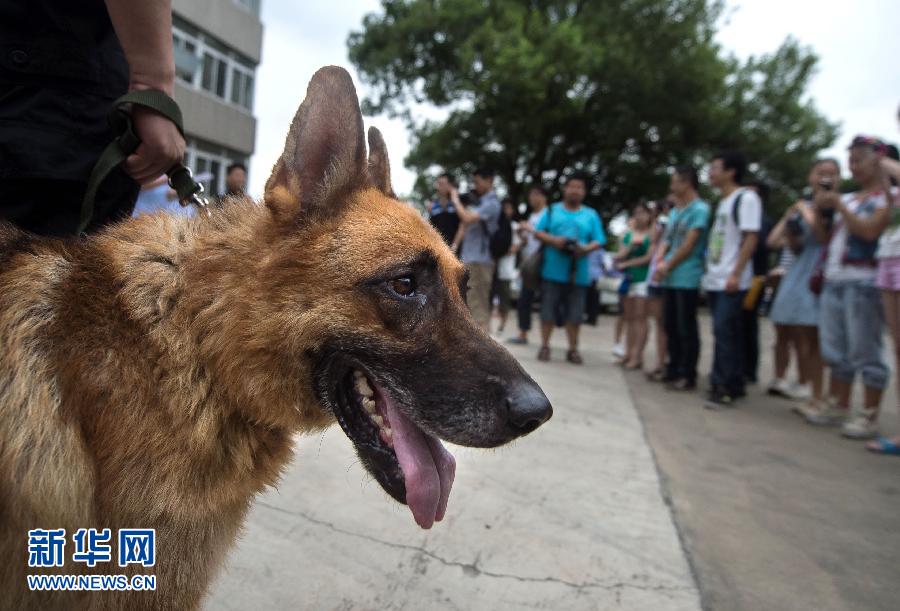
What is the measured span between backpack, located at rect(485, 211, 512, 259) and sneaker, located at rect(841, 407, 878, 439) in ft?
13.8

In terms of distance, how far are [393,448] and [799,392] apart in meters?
6.76

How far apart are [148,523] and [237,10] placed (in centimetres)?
2603

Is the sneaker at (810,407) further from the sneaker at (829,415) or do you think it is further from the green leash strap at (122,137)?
the green leash strap at (122,137)

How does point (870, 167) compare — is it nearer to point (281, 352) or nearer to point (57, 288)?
point (281, 352)

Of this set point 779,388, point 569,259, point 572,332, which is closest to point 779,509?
point 779,388

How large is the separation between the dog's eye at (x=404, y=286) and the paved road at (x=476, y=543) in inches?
28.1

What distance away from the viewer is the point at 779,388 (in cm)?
700

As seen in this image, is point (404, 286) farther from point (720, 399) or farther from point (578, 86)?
point (578, 86)

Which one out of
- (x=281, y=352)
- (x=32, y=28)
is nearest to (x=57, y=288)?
(x=281, y=352)

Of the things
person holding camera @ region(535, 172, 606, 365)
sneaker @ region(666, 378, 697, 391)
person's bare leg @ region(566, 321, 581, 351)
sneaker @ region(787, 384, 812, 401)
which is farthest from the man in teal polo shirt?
person's bare leg @ region(566, 321, 581, 351)

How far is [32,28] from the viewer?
1.72m

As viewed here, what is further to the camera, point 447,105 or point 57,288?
point 447,105

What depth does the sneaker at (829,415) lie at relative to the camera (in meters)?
5.54

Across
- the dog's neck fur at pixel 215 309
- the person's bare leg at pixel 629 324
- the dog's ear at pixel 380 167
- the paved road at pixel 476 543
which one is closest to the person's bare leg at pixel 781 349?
the person's bare leg at pixel 629 324
